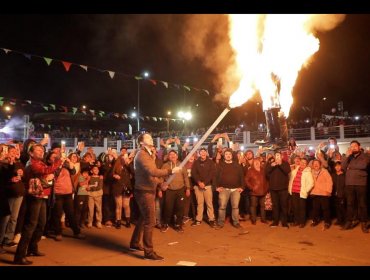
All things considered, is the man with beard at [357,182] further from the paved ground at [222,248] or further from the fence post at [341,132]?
the fence post at [341,132]

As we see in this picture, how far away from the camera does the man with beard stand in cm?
853

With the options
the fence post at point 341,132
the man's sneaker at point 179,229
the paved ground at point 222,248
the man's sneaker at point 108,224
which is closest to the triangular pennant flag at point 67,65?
the man's sneaker at point 108,224

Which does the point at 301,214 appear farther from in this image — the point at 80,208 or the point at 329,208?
the point at 80,208

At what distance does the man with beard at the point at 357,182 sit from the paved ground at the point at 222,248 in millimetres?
356

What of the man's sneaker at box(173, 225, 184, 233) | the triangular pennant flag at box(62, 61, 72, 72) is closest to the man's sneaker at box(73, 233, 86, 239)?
the man's sneaker at box(173, 225, 184, 233)

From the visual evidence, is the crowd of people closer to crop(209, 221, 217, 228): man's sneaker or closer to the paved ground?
crop(209, 221, 217, 228): man's sneaker

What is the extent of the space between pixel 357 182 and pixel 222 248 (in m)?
3.95

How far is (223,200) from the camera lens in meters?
9.48

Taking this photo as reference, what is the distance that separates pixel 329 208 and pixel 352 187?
1.08 m

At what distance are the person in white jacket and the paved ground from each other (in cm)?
38

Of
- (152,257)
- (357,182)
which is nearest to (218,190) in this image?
(357,182)

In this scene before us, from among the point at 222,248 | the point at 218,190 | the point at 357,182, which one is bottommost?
the point at 222,248

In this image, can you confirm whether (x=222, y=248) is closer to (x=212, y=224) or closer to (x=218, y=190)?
(x=212, y=224)

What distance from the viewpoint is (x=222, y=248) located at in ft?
23.0
